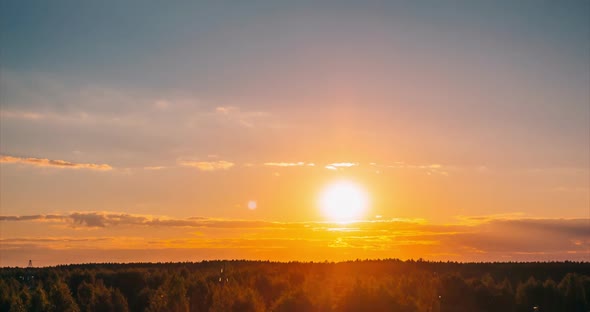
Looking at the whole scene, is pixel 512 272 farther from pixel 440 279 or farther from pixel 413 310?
pixel 413 310

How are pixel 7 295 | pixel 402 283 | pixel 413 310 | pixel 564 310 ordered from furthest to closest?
pixel 402 283
pixel 564 310
pixel 7 295
pixel 413 310

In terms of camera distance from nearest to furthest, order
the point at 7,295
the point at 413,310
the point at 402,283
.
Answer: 1. the point at 413,310
2. the point at 7,295
3. the point at 402,283

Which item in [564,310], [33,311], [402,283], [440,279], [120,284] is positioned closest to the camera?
[33,311]

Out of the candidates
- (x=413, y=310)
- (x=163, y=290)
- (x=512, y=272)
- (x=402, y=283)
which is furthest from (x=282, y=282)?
(x=512, y=272)

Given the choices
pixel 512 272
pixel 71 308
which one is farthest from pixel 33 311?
pixel 512 272

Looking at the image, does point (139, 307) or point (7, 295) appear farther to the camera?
point (139, 307)

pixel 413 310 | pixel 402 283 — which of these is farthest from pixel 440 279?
pixel 413 310

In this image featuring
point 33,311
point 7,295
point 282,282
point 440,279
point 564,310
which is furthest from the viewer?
point 282,282

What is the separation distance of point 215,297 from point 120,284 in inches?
2889

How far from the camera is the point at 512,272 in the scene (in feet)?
655

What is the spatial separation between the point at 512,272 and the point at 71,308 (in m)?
148

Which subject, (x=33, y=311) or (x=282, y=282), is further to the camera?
(x=282, y=282)

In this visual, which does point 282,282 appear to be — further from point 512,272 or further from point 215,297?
point 512,272

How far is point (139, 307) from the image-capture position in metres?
101
